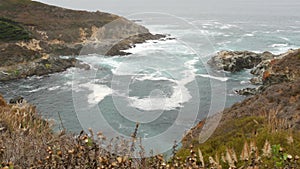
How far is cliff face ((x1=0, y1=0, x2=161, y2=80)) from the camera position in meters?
36.5

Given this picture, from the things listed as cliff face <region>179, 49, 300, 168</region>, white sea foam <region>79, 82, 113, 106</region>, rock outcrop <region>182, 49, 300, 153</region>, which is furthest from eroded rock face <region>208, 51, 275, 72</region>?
cliff face <region>179, 49, 300, 168</region>

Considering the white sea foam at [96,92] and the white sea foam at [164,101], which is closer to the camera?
the white sea foam at [164,101]

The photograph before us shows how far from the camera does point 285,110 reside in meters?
10.1

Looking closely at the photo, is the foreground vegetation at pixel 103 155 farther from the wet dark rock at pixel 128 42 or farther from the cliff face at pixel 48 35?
the wet dark rock at pixel 128 42

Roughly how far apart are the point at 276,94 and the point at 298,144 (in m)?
6.90

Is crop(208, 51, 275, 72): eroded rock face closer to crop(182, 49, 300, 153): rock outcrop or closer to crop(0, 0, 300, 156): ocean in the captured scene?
crop(0, 0, 300, 156): ocean

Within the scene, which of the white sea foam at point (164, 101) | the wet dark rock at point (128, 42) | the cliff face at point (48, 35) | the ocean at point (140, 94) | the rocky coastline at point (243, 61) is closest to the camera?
the ocean at point (140, 94)

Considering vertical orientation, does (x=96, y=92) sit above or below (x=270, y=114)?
below

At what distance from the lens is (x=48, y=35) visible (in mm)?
49156

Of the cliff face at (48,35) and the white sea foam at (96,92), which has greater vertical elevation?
the cliff face at (48,35)

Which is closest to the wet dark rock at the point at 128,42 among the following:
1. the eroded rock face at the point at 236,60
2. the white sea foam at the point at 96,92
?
the eroded rock face at the point at 236,60

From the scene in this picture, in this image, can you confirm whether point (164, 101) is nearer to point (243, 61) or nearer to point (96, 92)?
point (96, 92)

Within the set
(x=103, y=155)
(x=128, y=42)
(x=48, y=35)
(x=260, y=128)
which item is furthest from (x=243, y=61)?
(x=103, y=155)

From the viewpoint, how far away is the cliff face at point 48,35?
36500 millimetres
